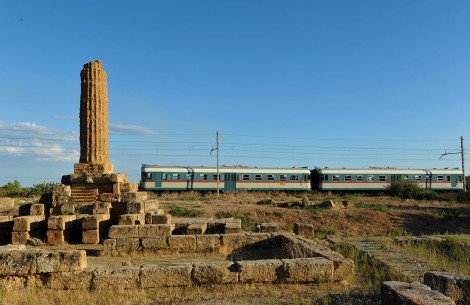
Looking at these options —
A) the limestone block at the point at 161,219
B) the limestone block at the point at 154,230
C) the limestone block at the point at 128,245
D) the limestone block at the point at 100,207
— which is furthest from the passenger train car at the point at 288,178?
the limestone block at the point at 128,245

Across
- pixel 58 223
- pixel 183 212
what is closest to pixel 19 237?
pixel 58 223

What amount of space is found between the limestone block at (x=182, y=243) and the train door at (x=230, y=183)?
75.6 ft

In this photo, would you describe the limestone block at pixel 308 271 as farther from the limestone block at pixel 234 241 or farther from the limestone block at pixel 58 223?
the limestone block at pixel 58 223

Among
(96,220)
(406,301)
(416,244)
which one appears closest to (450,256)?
(416,244)

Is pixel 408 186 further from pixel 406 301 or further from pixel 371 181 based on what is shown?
pixel 406 301

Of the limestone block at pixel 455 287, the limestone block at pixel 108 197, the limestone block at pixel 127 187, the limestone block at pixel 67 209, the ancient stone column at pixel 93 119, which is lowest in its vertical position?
the limestone block at pixel 455 287

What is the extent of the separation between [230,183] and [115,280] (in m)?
26.5

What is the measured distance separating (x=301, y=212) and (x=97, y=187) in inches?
453

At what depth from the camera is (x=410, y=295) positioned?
4.22 meters

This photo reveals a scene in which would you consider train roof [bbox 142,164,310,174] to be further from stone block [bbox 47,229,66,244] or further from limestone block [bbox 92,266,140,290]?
limestone block [bbox 92,266,140,290]

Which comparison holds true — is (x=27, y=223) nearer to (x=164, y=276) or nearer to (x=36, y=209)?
(x=36, y=209)

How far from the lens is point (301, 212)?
70.0 ft

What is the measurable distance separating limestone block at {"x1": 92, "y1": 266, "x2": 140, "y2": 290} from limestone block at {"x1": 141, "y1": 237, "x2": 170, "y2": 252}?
293cm

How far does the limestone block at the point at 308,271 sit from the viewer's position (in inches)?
235
